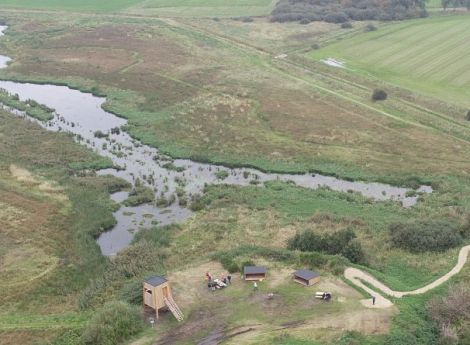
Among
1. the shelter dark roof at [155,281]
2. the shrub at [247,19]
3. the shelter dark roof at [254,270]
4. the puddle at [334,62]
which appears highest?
the shrub at [247,19]

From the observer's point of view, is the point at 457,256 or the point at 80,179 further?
the point at 80,179

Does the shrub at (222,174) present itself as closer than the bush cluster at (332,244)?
No

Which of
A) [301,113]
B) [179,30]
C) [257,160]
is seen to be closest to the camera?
[257,160]

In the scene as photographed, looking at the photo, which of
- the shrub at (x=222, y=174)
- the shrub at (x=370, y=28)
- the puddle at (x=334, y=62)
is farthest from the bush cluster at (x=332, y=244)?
the shrub at (x=370, y=28)

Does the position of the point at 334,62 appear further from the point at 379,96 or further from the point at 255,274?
the point at 255,274

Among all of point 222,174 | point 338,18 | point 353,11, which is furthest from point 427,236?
point 353,11

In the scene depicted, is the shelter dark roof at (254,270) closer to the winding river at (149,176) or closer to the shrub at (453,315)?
the shrub at (453,315)

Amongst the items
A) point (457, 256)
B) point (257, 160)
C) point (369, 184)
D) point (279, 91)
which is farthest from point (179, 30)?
point (457, 256)

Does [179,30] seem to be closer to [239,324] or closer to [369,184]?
[369,184]
